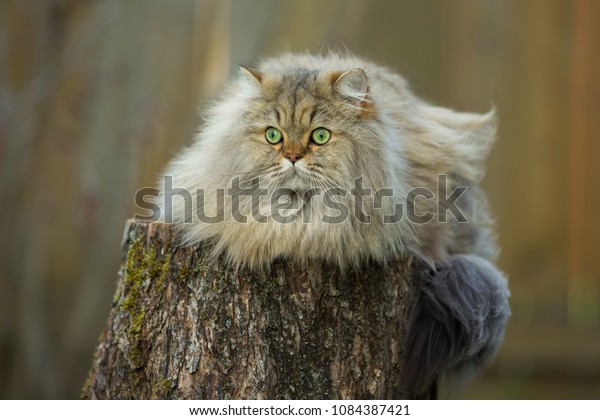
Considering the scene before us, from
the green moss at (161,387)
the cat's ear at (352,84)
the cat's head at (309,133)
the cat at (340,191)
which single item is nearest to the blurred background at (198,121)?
the cat at (340,191)

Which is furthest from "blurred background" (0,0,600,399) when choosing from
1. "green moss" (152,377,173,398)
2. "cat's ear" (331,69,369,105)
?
"green moss" (152,377,173,398)

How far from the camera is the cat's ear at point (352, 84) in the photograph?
253 centimetres

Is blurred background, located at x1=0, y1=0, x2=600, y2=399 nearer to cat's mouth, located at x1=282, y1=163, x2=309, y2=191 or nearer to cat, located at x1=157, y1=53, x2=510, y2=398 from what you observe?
cat, located at x1=157, y1=53, x2=510, y2=398

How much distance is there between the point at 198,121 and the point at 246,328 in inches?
68.9

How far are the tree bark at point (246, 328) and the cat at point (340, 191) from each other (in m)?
0.08

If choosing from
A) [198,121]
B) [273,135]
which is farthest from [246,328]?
[198,121]

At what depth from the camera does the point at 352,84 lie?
2.55 m

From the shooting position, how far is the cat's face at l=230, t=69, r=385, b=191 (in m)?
2.48

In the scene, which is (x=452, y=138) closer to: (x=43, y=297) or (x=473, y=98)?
(x=473, y=98)

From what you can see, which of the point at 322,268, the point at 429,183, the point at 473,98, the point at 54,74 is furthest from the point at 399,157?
the point at 54,74

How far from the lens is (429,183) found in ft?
9.65

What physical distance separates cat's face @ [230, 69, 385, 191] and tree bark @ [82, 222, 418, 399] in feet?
1.12

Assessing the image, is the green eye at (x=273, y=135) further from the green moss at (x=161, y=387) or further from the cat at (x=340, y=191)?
the green moss at (x=161, y=387)

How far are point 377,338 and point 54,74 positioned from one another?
122 inches
